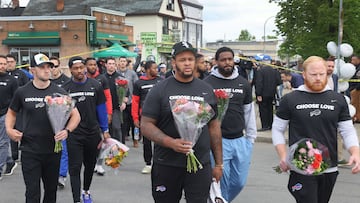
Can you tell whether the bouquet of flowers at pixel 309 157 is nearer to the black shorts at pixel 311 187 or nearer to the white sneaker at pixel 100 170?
the black shorts at pixel 311 187

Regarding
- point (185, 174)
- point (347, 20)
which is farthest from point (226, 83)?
point (347, 20)

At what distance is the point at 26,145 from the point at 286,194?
3818 millimetres

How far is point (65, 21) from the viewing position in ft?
119

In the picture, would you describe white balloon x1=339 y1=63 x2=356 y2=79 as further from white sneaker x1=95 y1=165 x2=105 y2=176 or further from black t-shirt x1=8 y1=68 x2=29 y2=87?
black t-shirt x1=8 y1=68 x2=29 y2=87

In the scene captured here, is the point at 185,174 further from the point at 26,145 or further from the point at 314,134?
the point at 26,145

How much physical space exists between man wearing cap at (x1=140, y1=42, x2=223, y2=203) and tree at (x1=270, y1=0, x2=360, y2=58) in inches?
695

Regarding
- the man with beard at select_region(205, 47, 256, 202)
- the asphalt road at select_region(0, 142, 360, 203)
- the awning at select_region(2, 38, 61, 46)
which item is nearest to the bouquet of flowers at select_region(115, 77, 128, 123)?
the asphalt road at select_region(0, 142, 360, 203)

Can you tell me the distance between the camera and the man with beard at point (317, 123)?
15.0 ft

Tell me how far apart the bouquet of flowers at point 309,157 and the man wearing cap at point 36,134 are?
2.46m

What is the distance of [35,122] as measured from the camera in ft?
18.1

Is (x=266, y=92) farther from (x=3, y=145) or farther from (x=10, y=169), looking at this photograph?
(x=3, y=145)

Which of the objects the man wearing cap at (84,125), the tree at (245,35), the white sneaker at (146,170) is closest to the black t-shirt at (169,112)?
the man wearing cap at (84,125)

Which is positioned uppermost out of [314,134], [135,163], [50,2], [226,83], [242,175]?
[50,2]

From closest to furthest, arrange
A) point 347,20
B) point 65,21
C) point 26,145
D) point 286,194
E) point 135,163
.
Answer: point 26,145, point 286,194, point 135,163, point 347,20, point 65,21
